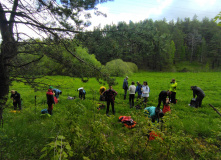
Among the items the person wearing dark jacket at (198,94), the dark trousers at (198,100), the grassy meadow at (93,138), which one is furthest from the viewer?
the dark trousers at (198,100)

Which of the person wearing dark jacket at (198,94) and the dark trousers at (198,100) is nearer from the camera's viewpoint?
the person wearing dark jacket at (198,94)

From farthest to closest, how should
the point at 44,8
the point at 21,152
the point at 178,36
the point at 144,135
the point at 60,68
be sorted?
1. the point at 178,36
2. the point at 60,68
3. the point at 21,152
4. the point at 44,8
5. the point at 144,135

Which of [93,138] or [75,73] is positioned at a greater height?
[75,73]

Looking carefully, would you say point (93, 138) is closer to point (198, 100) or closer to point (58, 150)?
point (58, 150)

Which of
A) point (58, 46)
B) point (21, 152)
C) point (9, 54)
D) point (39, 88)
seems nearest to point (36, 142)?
point (21, 152)

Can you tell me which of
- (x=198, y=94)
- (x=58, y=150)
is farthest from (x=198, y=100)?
(x=58, y=150)

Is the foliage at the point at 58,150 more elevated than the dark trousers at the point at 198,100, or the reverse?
the foliage at the point at 58,150

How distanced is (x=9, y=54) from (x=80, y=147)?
254 cm

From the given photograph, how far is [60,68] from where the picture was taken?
11.9 feet

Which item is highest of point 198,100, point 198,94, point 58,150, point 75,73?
point 75,73

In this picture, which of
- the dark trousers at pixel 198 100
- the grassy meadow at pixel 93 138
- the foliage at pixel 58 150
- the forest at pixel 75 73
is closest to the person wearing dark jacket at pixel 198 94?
the dark trousers at pixel 198 100

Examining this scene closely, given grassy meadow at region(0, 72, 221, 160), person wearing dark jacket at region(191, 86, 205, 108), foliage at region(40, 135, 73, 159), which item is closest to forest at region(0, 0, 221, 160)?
grassy meadow at region(0, 72, 221, 160)

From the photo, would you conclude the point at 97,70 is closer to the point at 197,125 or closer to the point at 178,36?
the point at 197,125

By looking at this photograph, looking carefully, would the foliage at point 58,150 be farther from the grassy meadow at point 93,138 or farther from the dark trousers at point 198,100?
the dark trousers at point 198,100
